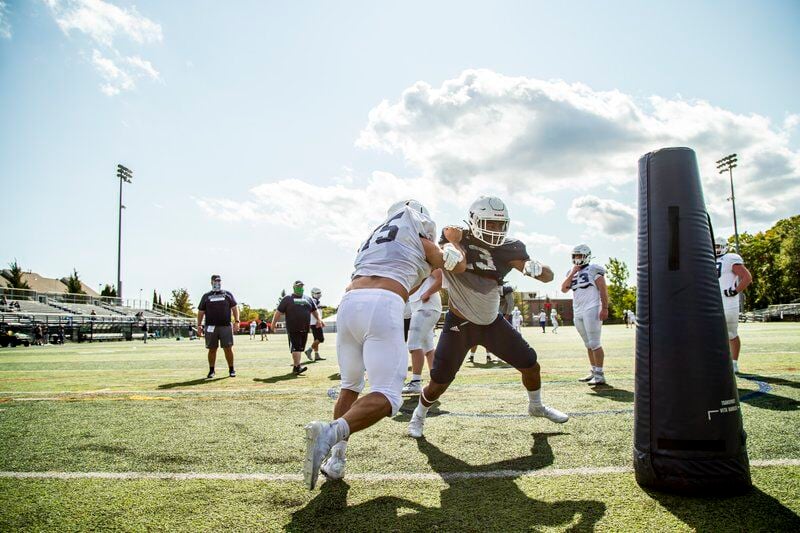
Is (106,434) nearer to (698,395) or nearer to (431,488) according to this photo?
(431,488)

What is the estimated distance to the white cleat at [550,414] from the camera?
553cm

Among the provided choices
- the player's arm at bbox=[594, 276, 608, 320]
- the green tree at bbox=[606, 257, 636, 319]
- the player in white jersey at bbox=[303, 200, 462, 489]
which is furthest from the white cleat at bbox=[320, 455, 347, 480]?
the green tree at bbox=[606, 257, 636, 319]

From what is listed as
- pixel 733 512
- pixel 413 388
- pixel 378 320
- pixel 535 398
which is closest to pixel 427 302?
pixel 413 388

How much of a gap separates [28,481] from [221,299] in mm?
8089

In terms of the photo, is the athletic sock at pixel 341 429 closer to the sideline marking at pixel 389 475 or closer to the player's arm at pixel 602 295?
the sideline marking at pixel 389 475

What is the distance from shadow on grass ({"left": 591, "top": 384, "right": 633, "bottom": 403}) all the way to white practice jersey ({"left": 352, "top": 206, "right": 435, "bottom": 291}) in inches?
176

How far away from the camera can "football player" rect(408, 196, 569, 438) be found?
208 inches

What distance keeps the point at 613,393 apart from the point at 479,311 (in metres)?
3.71

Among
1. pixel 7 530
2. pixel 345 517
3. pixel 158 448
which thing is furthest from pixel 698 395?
pixel 158 448

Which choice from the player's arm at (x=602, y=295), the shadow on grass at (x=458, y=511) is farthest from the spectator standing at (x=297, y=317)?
the shadow on grass at (x=458, y=511)

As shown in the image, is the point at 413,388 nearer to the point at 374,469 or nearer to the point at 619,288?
the point at 374,469

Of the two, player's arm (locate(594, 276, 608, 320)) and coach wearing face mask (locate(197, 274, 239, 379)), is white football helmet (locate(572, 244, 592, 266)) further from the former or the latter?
coach wearing face mask (locate(197, 274, 239, 379))

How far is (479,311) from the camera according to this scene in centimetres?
535

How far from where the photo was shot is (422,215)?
4492mm
